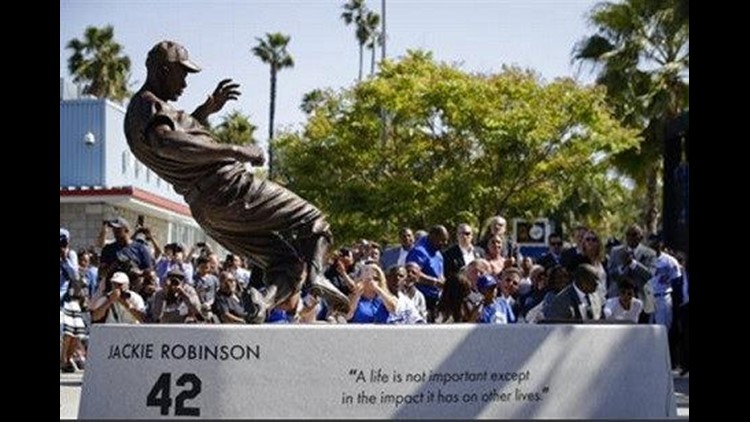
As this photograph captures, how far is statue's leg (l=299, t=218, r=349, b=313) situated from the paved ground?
189 centimetres

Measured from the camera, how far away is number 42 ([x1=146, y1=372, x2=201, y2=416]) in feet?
26.7

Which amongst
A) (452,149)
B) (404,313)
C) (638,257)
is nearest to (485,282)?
(404,313)

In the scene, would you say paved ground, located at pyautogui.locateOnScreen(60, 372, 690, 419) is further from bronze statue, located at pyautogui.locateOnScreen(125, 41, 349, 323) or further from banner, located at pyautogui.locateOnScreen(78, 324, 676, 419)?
bronze statue, located at pyautogui.locateOnScreen(125, 41, 349, 323)

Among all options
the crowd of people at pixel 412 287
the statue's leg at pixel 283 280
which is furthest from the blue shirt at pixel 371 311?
the statue's leg at pixel 283 280

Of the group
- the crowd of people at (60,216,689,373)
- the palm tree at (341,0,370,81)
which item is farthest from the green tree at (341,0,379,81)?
the crowd of people at (60,216,689,373)

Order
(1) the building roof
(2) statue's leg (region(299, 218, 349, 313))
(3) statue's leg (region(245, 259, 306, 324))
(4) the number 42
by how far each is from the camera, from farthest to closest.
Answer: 1. (1) the building roof
2. (2) statue's leg (region(299, 218, 349, 313))
3. (3) statue's leg (region(245, 259, 306, 324))
4. (4) the number 42

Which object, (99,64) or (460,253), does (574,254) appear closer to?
(460,253)

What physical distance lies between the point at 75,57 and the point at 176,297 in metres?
46.9

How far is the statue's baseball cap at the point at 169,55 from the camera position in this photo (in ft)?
30.7

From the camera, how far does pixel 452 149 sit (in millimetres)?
35188

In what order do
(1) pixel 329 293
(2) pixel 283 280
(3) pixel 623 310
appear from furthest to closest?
(3) pixel 623 310, (1) pixel 329 293, (2) pixel 283 280

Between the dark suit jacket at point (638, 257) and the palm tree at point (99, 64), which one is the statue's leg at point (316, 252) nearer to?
the dark suit jacket at point (638, 257)

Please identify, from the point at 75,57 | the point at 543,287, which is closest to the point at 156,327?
the point at 543,287

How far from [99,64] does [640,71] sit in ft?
90.0
